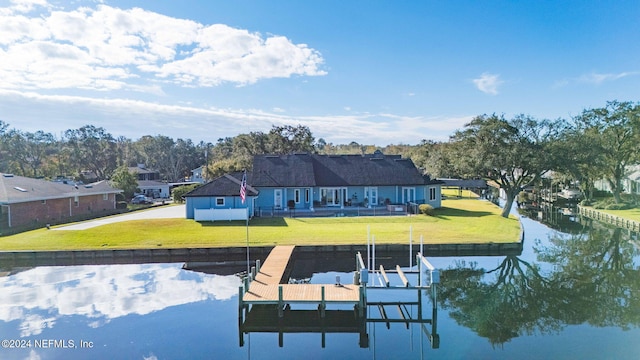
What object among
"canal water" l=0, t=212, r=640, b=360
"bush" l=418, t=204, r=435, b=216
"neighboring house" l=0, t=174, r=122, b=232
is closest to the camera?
"canal water" l=0, t=212, r=640, b=360

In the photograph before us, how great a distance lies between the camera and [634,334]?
42.0ft

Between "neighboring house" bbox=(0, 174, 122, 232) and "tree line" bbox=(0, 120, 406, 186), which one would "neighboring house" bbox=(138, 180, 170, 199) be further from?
"neighboring house" bbox=(0, 174, 122, 232)

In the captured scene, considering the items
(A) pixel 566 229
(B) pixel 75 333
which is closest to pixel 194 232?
(B) pixel 75 333

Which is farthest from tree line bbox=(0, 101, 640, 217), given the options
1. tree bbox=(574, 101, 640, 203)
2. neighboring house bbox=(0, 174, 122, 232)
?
neighboring house bbox=(0, 174, 122, 232)

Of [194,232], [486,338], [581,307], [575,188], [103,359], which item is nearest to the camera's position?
[103,359]

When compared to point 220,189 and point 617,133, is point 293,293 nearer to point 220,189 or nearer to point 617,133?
point 220,189

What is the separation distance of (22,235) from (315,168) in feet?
74.5

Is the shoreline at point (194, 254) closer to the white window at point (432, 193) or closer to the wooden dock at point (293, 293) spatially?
the wooden dock at point (293, 293)

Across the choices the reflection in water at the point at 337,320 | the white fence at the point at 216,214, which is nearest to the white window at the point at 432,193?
the white fence at the point at 216,214

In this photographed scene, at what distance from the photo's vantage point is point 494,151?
32.5 m

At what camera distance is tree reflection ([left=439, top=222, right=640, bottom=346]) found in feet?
45.1

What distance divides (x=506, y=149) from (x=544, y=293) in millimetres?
17897

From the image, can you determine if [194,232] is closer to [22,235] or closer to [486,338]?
[22,235]

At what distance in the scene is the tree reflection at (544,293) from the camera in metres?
13.8
